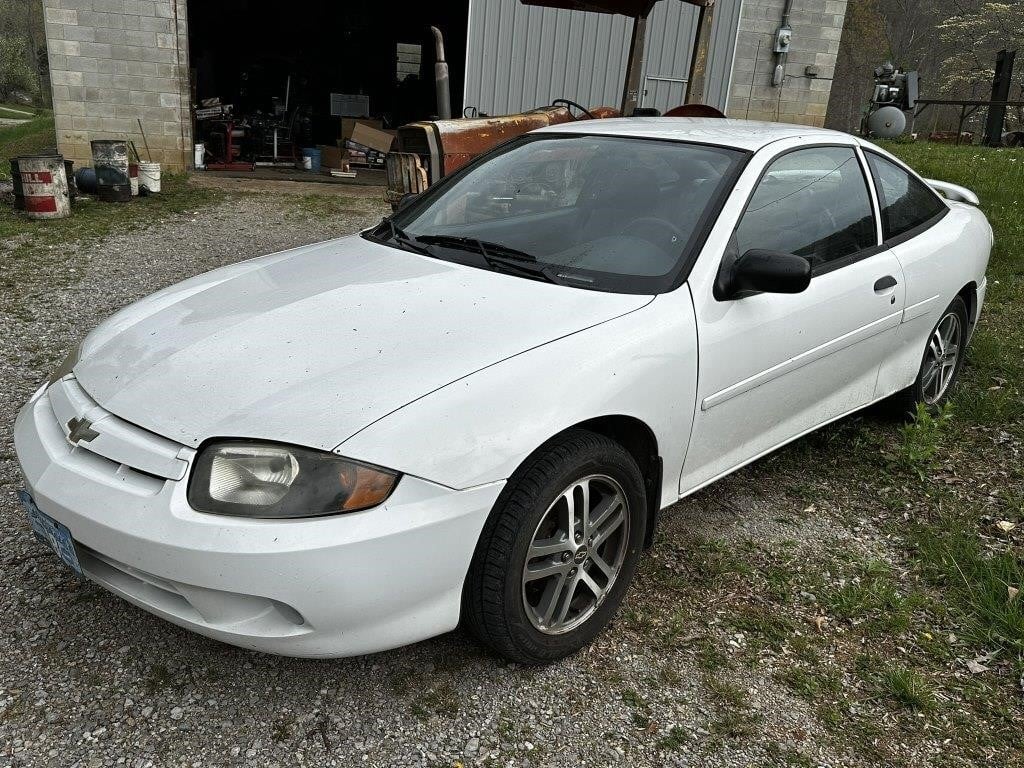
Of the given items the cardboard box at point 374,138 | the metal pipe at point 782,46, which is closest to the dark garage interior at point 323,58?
the cardboard box at point 374,138

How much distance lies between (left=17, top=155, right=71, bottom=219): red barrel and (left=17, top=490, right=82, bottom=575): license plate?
6.76 meters

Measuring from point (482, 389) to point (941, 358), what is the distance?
9.84ft

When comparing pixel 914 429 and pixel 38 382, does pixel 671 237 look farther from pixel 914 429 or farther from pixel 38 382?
pixel 38 382

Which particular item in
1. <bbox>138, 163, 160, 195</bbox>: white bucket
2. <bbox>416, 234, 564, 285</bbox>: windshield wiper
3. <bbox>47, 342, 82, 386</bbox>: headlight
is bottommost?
<bbox>138, 163, 160, 195</bbox>: white bucket

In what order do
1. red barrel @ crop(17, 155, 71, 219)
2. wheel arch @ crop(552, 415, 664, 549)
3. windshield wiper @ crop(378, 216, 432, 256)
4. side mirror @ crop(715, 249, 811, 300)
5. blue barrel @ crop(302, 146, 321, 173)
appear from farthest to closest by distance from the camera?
1. blue barrel @ crop(302, 146, 321, 173)
2. red barrel @ crop(17, 155, 71, 219)
3. windshield wiper @ crop(378, 216, 432, 256)
4. side mirror @ crop(715, 249, 811, 300)
5. wheel arch @ crop(552, 415, 664, 549)

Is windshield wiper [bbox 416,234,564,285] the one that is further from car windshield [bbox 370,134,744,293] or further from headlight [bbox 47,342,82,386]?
headlight [bbox 47,342,82,386]

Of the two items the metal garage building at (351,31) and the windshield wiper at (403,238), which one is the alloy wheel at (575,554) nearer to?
the windshield wiper at (403,238)

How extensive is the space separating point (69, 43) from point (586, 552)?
36.2 ft

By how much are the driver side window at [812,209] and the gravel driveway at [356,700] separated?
1.35 m

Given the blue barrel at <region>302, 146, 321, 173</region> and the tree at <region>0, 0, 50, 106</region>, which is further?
the tree at <region>0, 0, 50, 106</region>

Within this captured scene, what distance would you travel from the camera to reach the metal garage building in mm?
10516

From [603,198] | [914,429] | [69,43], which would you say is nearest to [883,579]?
[914,429]

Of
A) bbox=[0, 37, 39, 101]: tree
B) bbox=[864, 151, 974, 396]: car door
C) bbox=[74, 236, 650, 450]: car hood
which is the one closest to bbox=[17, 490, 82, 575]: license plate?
bbox=[74, 236, 650, 450]: car hood

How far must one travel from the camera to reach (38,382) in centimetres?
419
